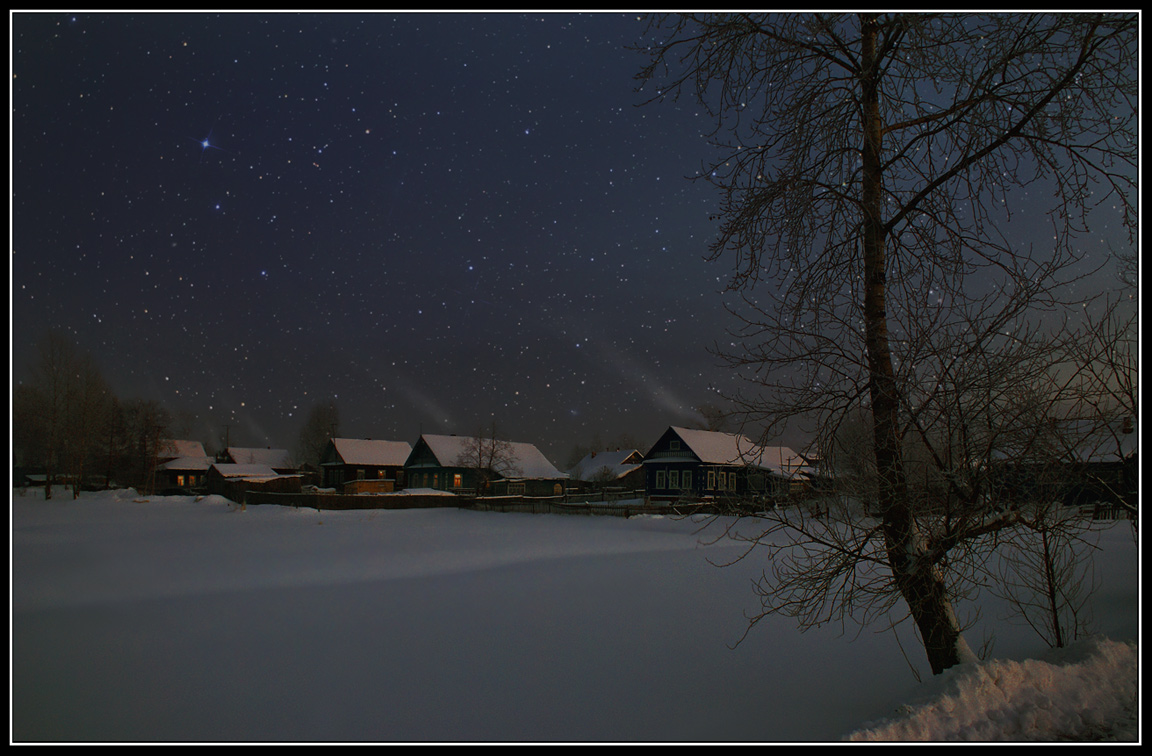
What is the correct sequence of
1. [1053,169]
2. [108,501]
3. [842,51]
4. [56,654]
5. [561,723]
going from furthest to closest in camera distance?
[108,501] → [56,654] → [561,723] → [842,51] → [1053,169]

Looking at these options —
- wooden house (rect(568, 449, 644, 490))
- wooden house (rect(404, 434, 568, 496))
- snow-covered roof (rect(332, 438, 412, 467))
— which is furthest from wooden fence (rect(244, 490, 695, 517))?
wooden house (rect(568, 449, 644, 490))

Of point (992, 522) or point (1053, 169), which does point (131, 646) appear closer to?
point (992, 522)

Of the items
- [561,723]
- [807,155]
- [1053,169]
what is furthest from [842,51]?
[561,723]

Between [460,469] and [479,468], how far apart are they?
369 cm

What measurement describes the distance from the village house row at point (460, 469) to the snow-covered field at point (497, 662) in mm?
20060

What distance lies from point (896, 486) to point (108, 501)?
155 ft

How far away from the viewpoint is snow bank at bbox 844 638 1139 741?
12.7ft

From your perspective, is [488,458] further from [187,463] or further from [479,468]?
[187,463]

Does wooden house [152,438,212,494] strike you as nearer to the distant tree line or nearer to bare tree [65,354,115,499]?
the distant tree line

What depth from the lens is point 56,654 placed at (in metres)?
8.12

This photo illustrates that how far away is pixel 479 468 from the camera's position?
48.9m

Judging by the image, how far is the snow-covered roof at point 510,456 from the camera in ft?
167

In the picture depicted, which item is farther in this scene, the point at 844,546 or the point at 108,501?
the point at 108,501

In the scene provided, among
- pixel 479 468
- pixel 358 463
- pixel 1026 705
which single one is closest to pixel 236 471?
pixel 358 463
